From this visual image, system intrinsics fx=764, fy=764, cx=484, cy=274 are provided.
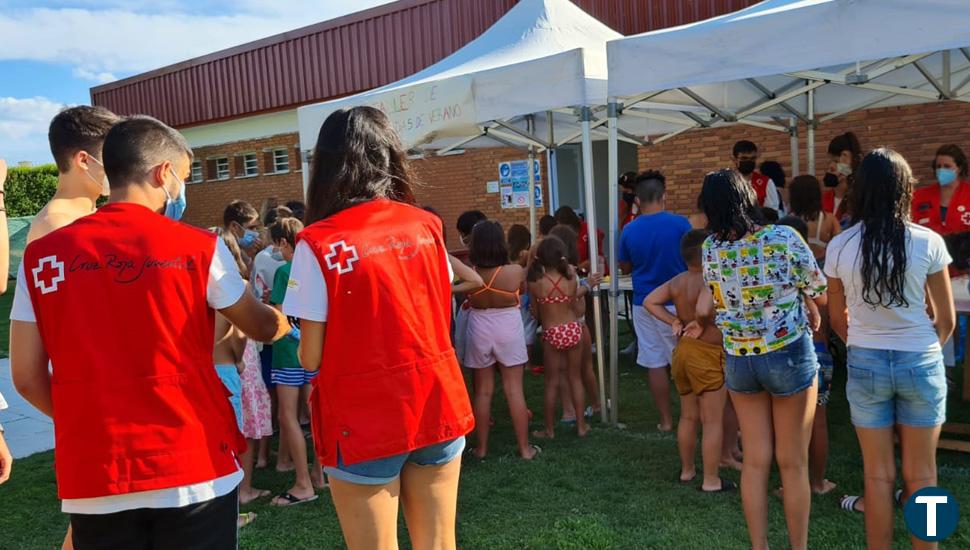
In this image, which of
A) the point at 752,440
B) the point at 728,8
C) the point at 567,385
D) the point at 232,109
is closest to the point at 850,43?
the point at 752,440

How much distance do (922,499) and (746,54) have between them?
2.49 metres

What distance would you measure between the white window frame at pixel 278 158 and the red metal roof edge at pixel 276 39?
261 cm

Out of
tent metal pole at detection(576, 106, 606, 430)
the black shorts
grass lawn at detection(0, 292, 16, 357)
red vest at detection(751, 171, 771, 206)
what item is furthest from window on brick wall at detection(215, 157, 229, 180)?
the black shorts

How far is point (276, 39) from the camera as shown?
743 inches

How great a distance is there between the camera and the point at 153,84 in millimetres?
22766

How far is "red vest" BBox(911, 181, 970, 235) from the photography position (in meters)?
5.63

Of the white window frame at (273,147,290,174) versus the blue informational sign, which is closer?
the blue informational sign

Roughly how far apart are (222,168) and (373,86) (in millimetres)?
6651

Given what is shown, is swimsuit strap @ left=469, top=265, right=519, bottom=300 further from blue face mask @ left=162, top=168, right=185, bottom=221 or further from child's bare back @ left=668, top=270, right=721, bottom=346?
blue face mask @ left=162, top=168, right=185, bottom=221

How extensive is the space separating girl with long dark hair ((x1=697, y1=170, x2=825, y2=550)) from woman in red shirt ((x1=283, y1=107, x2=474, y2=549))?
1495 mm

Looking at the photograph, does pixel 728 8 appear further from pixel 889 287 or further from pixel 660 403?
pixel 889 287

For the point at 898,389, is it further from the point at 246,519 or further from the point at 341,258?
the point at 246,519

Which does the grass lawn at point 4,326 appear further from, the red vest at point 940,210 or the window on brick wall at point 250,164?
the red vest at point 940,210

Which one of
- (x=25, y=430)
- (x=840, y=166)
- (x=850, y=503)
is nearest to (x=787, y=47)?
(x=850, y=503)
